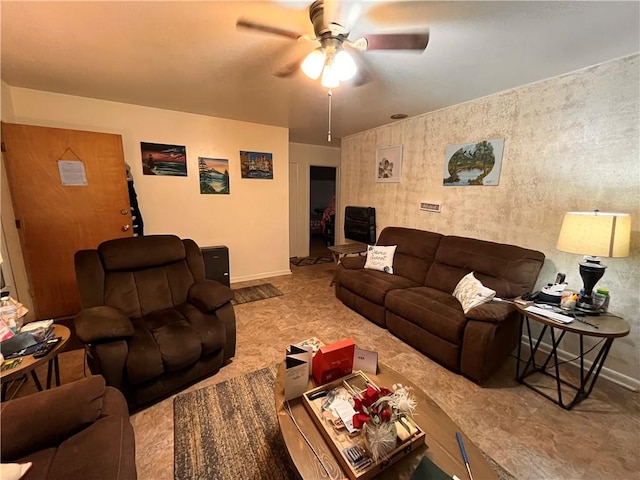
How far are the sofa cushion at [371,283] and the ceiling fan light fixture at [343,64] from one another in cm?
201

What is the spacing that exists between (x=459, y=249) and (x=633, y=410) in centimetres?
159

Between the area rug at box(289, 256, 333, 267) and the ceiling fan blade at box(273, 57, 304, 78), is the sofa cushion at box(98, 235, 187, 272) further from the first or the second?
the area rug at box(289, 256, 333, 267)

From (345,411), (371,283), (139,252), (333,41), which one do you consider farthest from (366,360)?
(139,252)

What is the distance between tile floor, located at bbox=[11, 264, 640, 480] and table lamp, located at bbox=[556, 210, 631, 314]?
0.70m

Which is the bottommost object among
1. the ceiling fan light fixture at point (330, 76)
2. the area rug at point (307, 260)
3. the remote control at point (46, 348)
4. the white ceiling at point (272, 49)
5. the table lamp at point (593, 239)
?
the area rug at point (307, 260)

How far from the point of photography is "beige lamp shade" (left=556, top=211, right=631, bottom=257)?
1.69m

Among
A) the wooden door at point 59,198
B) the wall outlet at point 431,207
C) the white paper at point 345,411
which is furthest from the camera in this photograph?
the wall outlet at point 431,207

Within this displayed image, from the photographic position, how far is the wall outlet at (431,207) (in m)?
3.32

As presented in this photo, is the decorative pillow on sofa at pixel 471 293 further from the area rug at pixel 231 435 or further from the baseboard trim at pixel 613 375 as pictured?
the area rug at pixel 231 435

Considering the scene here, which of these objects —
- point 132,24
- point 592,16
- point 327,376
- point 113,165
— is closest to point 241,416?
point 327,376

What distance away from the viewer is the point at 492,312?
198cm

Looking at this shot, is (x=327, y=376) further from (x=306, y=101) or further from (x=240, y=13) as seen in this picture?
(x=306, y=101)

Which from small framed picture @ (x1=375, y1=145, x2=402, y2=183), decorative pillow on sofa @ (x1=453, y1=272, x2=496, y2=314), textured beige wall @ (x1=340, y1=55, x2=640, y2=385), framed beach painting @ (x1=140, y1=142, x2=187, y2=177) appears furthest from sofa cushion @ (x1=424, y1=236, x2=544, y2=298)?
framed beach painting @ (x1=140, y1=142, x2=187, y2=177)

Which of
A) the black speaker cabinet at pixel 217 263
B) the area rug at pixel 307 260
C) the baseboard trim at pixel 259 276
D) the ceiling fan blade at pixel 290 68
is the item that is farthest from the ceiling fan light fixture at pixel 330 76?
the area rug at pixel 307 260
